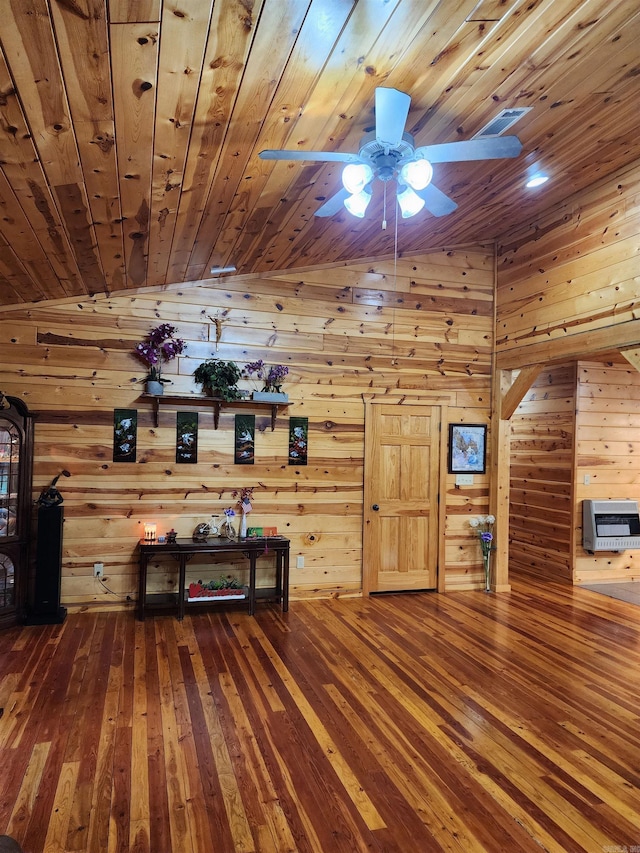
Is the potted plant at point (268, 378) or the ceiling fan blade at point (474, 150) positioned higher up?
the ceiling fan blade at point (474, 150)

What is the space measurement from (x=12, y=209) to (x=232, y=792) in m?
3.22

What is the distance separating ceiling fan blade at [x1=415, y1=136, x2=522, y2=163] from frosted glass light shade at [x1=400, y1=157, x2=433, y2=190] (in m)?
0.05

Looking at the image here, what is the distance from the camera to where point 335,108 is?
270cm

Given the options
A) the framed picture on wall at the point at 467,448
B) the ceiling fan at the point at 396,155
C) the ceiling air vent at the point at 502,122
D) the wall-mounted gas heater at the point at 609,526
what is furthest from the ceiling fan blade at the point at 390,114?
the wall-mounted gas heater at the point at 609,526

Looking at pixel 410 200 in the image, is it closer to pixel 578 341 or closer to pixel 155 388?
pixel 578 341

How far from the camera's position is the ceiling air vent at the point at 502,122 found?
320cm

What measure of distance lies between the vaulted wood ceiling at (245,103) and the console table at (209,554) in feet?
8.11

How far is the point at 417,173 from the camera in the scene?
2736 mm

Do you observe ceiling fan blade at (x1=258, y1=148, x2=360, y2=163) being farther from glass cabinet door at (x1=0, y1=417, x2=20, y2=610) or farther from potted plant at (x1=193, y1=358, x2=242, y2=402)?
glass cabinet door at (x1=0, y1=417, x2=20, y2=610)

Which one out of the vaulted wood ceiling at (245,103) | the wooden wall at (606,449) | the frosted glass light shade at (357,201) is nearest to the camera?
the vaulted wood ceiling at (245,103)

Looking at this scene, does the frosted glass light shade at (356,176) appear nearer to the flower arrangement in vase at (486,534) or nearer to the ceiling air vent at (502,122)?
the ceiling air vent at (502,122)

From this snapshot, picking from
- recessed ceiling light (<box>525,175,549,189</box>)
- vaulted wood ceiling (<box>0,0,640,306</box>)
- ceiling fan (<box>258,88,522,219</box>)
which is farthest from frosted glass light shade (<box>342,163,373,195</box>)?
recessed ceiling light (<box>525,175,549,189</box>)

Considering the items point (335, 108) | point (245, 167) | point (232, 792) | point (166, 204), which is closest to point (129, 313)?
point (166, 204)

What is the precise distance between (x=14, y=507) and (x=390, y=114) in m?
4.27
